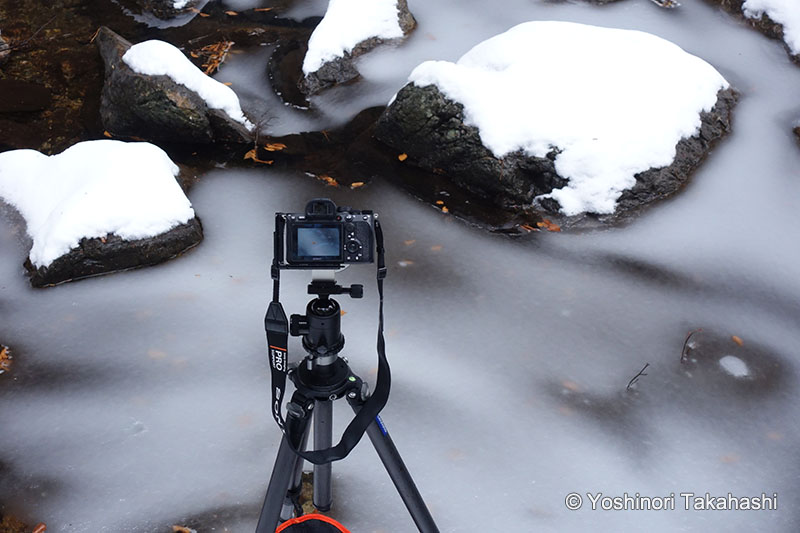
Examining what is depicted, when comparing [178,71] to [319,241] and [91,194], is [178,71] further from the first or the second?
[319,241]

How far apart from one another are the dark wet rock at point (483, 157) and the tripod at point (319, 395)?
2.71 meters

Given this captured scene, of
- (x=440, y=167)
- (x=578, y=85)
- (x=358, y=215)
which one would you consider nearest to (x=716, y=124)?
(x=578, y=85)

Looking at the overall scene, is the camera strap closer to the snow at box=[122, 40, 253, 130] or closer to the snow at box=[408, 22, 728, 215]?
the snow at box=[408, 22, 728, 215]

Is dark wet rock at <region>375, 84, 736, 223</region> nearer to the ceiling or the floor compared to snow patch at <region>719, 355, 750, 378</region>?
nearer to the ceiling

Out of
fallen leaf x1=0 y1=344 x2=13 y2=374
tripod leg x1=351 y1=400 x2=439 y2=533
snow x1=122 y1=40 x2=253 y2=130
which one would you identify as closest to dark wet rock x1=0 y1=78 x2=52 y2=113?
snow x1=122 y1=40 x2=253 y2=130

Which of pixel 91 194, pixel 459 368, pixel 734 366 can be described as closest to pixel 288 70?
pixel 91 194

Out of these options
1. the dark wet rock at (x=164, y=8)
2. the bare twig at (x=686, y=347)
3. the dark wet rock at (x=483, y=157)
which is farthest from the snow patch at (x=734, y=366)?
the dark wet rock at (x=164, y=8)

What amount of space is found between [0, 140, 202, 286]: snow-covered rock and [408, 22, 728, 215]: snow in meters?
1.95

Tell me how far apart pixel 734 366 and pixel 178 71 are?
13.5ft

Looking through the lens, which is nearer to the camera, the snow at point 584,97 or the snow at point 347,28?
the snow at point 584,97

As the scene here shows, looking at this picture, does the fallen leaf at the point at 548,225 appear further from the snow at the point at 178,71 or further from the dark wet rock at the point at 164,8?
the dark wet rock at the point at 164,8

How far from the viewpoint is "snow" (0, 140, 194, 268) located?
3.58 meters

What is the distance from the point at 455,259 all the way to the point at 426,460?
4.72 feet

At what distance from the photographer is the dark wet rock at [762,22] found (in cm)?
578
